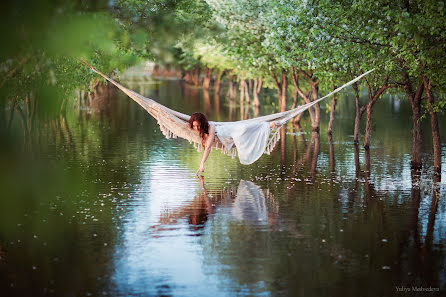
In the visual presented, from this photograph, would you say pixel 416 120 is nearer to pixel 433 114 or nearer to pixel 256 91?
pixel 433 114

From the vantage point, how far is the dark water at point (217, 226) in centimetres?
794

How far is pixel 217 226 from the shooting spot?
35.2 feet

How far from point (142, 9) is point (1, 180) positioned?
7.73 meters

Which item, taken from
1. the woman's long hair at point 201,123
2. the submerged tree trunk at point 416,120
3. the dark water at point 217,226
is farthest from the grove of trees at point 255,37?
the woman's long hair at point 201,123

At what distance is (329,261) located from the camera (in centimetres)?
874

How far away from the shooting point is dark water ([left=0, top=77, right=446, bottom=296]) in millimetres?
7938

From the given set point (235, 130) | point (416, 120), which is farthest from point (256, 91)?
point (235, 130)

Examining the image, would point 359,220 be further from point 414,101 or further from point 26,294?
point 414,101

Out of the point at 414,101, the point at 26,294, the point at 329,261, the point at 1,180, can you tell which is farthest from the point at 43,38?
the point at 414,101

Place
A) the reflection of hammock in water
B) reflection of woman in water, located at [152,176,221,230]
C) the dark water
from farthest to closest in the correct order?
the reflection of hammock in water
reflection of woman in water, located at [152,176,221,230]
the dark water

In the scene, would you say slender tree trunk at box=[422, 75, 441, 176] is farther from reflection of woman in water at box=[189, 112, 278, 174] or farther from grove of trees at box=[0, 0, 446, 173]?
reflection of woman in water at box=[189, 112, 278, 174]

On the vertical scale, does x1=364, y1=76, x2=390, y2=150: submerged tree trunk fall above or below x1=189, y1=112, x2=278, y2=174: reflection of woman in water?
above

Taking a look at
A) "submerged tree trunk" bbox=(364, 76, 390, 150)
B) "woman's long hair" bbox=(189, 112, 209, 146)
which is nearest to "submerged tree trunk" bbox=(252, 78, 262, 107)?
"submerged tree trunk" bbox=(364, 76, 390, 150)

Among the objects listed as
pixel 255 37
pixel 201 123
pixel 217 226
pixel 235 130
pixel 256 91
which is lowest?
pixel 217 226
